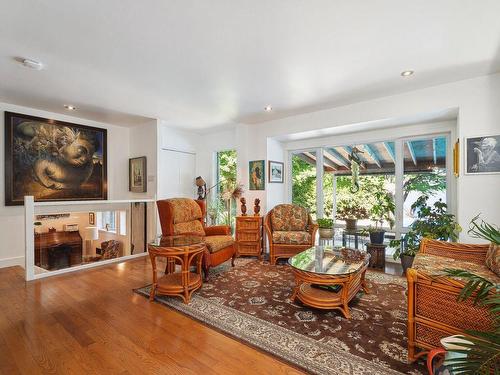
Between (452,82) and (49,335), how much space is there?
5.16 metres

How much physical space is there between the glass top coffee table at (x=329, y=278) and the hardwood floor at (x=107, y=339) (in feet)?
2.75

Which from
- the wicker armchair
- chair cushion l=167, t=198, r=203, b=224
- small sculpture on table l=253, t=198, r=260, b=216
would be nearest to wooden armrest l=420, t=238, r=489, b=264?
the wicker armchair

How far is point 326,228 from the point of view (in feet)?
15.1

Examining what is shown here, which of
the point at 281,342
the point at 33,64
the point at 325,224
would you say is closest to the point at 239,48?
the point at 33,64

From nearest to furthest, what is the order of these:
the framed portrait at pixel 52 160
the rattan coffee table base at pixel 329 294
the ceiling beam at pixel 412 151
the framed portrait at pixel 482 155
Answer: the rattan coffee table base at pixel 329 294, the framed portrait at pixel 482 155, the framed portrait at pixel 52 160, the ceiling beam at pixel 412 151

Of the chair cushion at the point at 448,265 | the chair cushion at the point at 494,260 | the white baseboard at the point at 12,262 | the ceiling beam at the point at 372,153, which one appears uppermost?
the ceiling beam at the point at 372,153

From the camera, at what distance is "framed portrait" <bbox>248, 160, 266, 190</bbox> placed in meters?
5.08

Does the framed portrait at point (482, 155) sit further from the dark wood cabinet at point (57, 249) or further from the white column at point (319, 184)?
the dark wood cabinet at point (57, 249)

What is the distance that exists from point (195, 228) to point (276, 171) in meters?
2.21

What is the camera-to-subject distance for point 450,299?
1.67m

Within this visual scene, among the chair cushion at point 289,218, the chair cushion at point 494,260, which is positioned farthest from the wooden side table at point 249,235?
the chair cushion at point 494,260

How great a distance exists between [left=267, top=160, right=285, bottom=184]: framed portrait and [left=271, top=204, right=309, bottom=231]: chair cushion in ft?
2.60

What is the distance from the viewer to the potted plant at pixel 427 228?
10.8 ft

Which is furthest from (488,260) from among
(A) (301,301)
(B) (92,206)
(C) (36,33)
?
(B) (92,206)
